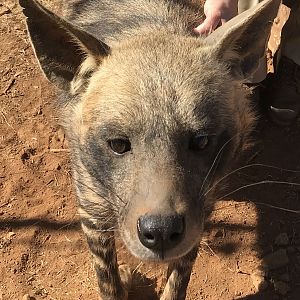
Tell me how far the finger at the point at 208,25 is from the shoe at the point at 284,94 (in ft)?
5.05

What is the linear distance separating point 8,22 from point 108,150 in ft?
10.9

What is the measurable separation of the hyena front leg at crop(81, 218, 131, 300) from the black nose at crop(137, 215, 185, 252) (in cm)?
115

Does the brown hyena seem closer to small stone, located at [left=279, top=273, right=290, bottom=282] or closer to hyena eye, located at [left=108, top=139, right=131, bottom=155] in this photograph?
hyena eye, located at [left=108, top=139, right=131, bottom=155]

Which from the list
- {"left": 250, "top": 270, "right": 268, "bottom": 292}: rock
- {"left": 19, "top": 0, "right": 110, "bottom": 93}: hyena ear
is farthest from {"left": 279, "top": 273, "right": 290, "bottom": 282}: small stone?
{"left": 19, "top": 0, "right": 110, "bottom": 93}: hyena ear

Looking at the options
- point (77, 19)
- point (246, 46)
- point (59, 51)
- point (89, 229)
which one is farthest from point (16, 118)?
point (246, 46)

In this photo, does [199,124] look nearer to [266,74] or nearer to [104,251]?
[104,251]

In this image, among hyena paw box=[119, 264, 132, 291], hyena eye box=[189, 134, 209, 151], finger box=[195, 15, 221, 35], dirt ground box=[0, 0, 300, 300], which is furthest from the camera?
dirt ground box=[0, 0, 300, 300]

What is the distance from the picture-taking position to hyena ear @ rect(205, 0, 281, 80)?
12.5ft

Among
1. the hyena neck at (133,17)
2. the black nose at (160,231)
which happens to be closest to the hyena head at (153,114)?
the black nose at (160,231)

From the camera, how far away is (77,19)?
5.36 metres

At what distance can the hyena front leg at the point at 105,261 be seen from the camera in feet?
15.1

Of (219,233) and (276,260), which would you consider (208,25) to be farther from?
(276,260)

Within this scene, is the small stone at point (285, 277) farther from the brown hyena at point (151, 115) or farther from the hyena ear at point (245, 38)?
the hyena ear at point (245, 38)

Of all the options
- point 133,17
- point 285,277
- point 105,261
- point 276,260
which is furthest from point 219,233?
point 133,17
